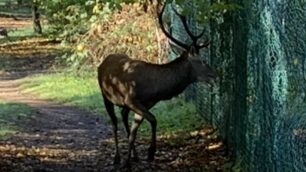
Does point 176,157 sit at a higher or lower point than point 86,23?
lower

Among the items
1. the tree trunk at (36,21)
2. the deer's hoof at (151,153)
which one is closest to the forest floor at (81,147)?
the deer's hoof at (151,153)

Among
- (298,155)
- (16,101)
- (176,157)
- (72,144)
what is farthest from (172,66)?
(16,101)

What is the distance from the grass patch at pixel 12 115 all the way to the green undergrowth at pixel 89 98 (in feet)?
5.60

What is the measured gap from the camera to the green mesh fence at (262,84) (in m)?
6.43

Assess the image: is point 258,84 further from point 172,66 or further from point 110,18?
point 110,18

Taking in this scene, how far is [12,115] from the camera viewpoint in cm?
1892

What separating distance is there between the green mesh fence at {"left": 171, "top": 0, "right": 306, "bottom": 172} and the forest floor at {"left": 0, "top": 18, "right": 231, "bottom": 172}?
1.40 feet

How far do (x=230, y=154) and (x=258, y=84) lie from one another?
3361mm

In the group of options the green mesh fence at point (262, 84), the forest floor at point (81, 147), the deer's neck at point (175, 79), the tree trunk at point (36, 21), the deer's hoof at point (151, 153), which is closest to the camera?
the green mesh fence at point (262, 84)

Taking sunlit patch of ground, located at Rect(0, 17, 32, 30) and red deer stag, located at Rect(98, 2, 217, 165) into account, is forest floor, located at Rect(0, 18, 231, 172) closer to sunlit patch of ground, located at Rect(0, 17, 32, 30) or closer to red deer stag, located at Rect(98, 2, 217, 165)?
red deer stag, located at Rect(98, 2, 217, 165)

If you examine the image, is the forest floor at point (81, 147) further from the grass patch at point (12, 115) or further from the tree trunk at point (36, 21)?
the tree trunk at point (36, 21)

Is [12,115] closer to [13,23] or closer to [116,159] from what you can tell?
[116,159]

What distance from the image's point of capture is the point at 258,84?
882 cm

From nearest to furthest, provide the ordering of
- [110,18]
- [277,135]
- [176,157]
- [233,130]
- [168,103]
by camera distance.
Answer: [277,135] → [233,130] → [176,157] → [168,103] → [110,18]
